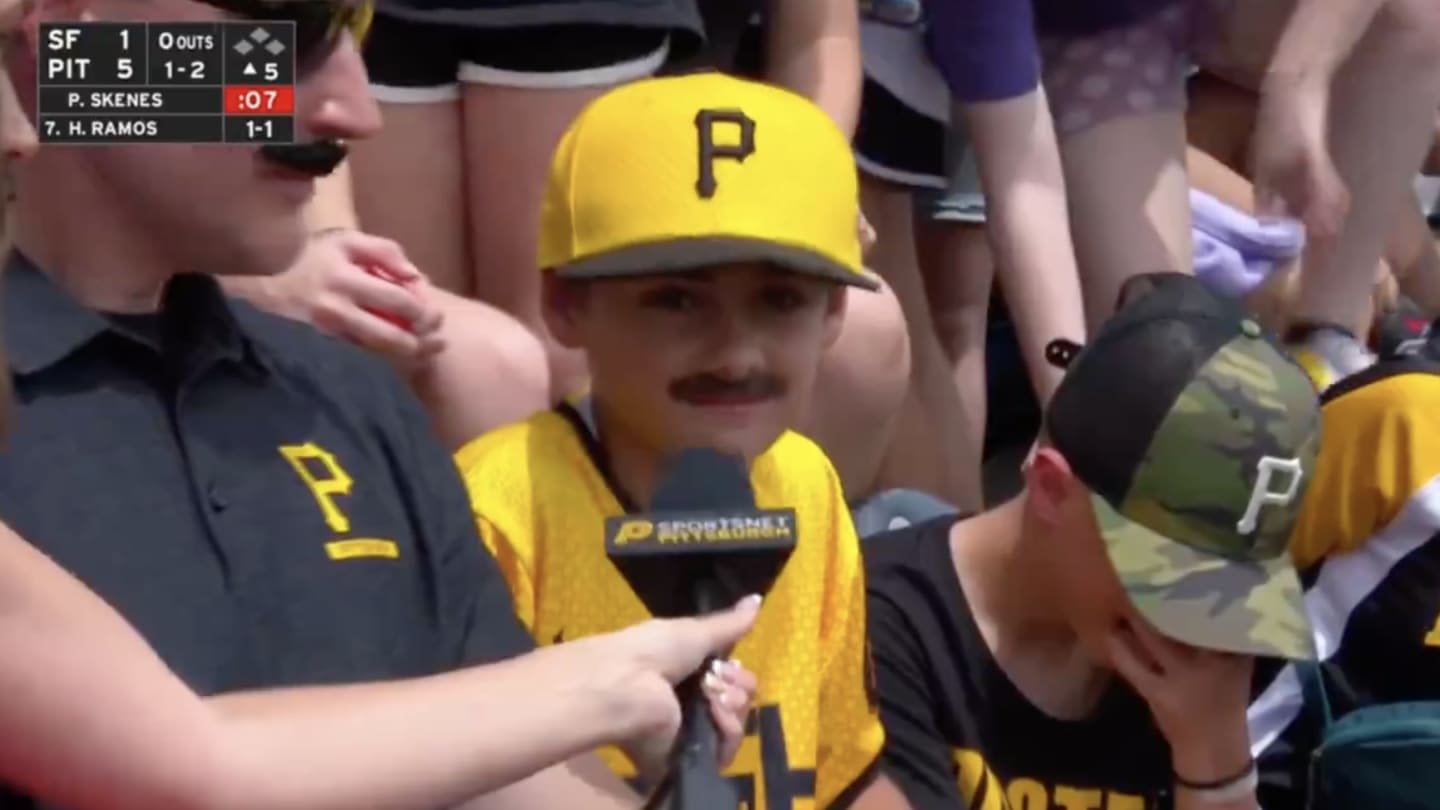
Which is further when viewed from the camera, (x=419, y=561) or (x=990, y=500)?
(x=990, y=500)

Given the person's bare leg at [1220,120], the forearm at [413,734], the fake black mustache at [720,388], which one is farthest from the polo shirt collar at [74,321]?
the person's bare leg at [1220,120]

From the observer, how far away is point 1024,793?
1511mm

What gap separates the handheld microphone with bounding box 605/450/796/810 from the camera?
0.92 metres

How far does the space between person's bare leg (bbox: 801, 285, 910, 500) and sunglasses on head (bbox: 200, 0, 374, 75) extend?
2.04 ft

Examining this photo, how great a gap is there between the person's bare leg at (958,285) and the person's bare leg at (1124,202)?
16cm

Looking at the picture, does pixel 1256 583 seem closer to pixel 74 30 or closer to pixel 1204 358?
pixel 1204 358

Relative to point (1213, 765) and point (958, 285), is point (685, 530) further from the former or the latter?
point (958, 285)

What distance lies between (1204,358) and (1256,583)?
16 centimetres

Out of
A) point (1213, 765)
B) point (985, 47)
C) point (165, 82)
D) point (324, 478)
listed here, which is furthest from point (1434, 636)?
point (165, 82)

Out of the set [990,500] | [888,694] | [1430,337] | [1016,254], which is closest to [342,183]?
[888,694]

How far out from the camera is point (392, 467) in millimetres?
1087

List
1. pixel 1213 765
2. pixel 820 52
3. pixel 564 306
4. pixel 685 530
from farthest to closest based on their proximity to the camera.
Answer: pixel 820 52 < pixel 1213 765 < pixel 564 306 < pixel 685 530

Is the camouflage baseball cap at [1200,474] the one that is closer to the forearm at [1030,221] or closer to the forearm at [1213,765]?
the forearm at [1213,765]

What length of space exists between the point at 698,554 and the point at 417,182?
689mm
